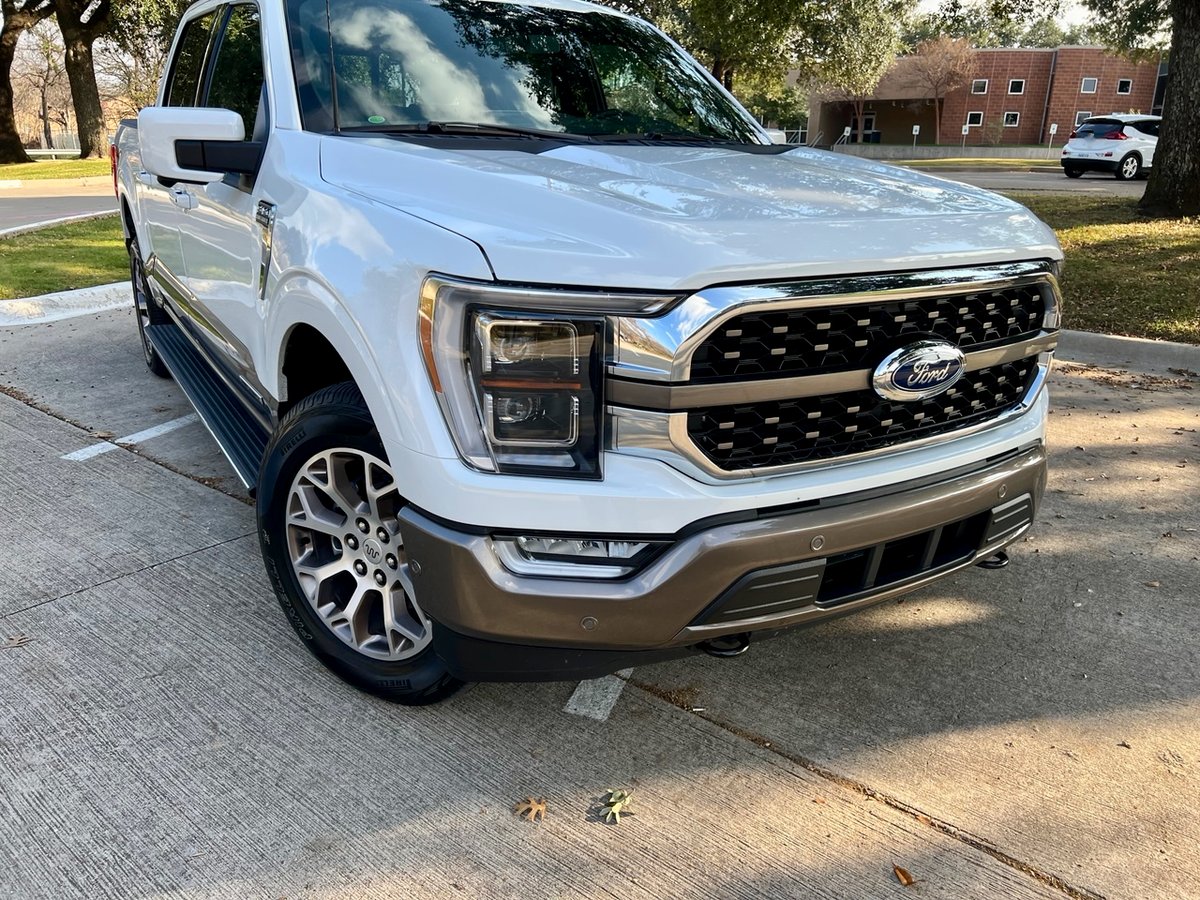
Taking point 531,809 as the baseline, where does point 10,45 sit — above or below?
above

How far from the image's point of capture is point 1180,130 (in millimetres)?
11008

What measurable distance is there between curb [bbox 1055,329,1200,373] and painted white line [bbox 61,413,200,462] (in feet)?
19.7

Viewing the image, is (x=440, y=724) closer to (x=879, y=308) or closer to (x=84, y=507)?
(x=879, y=308)

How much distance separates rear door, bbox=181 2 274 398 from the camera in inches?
121

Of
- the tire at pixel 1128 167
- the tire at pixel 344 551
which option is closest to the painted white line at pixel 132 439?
the tire at pixel 344 551

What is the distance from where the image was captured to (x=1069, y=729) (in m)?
2.67

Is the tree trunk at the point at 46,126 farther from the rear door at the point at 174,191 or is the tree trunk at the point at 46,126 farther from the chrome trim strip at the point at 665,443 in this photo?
the chrome trim strip at the point at 665,443

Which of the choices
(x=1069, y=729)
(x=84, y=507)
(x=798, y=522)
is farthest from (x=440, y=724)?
(x=84, y=507)

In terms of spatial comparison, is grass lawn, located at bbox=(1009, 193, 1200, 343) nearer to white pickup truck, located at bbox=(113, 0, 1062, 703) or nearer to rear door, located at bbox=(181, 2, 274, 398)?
white pickup truck, located at bbox=(113, 0, 1062, 703)

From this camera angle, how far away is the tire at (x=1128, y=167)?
25.0 metres

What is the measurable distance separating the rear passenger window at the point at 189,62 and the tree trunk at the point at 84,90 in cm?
2493

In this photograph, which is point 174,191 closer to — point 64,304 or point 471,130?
point 471,130

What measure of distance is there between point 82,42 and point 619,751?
29425mm

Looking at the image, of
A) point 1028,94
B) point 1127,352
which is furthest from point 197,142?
point 1028,94
